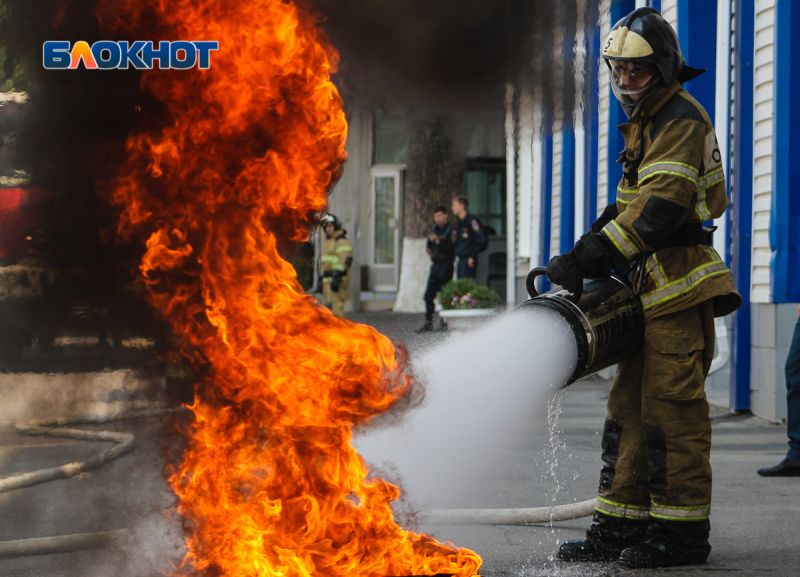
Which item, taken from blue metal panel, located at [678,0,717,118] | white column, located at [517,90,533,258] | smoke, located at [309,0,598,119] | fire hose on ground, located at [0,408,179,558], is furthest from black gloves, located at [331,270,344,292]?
fire hose on ground, located at [0,408,179,558]

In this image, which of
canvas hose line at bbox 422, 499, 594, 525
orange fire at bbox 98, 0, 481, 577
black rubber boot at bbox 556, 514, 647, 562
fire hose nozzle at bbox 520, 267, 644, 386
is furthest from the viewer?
canvas hose line at bbox 422, 499, 594, 525

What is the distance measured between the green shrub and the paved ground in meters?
7.32

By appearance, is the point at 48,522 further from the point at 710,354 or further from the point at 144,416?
the point at 710,354

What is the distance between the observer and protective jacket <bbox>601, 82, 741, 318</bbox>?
193 inches

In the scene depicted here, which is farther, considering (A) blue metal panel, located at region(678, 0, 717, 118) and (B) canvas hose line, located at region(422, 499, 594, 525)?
(A) blue metal panel, located at region(678, 0, 717, 118)

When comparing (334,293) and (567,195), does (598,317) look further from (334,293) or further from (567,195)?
(334,293)

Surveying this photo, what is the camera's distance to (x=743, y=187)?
10.4 m

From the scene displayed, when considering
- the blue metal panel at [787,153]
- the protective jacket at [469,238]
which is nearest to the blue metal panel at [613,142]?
the blue metal panel at [787,153]

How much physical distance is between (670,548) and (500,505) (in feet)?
4.72

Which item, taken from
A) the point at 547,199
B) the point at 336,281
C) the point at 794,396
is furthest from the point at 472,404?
the point at 336,281

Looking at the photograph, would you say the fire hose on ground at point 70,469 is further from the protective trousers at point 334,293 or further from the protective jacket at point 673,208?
the protective trousers at point 334,293

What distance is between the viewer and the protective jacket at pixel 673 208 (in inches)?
193

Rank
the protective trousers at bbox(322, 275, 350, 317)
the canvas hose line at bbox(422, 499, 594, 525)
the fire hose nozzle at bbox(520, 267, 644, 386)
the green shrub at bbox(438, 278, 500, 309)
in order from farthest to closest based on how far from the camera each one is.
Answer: the protective trousers at bbox(322, 275, 350, 317) < the green shrub at bbox(438, 278, 500, 309) < the canvas hose line at bbox(422, 499, 594, 525) < the fire hose nozzle at bbox(520, 267, 644, 386)

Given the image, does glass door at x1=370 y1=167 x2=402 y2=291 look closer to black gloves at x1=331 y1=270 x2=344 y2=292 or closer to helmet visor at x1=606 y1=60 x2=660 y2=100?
black gloves at x1=331 y1=270 x2=344 y2=292
